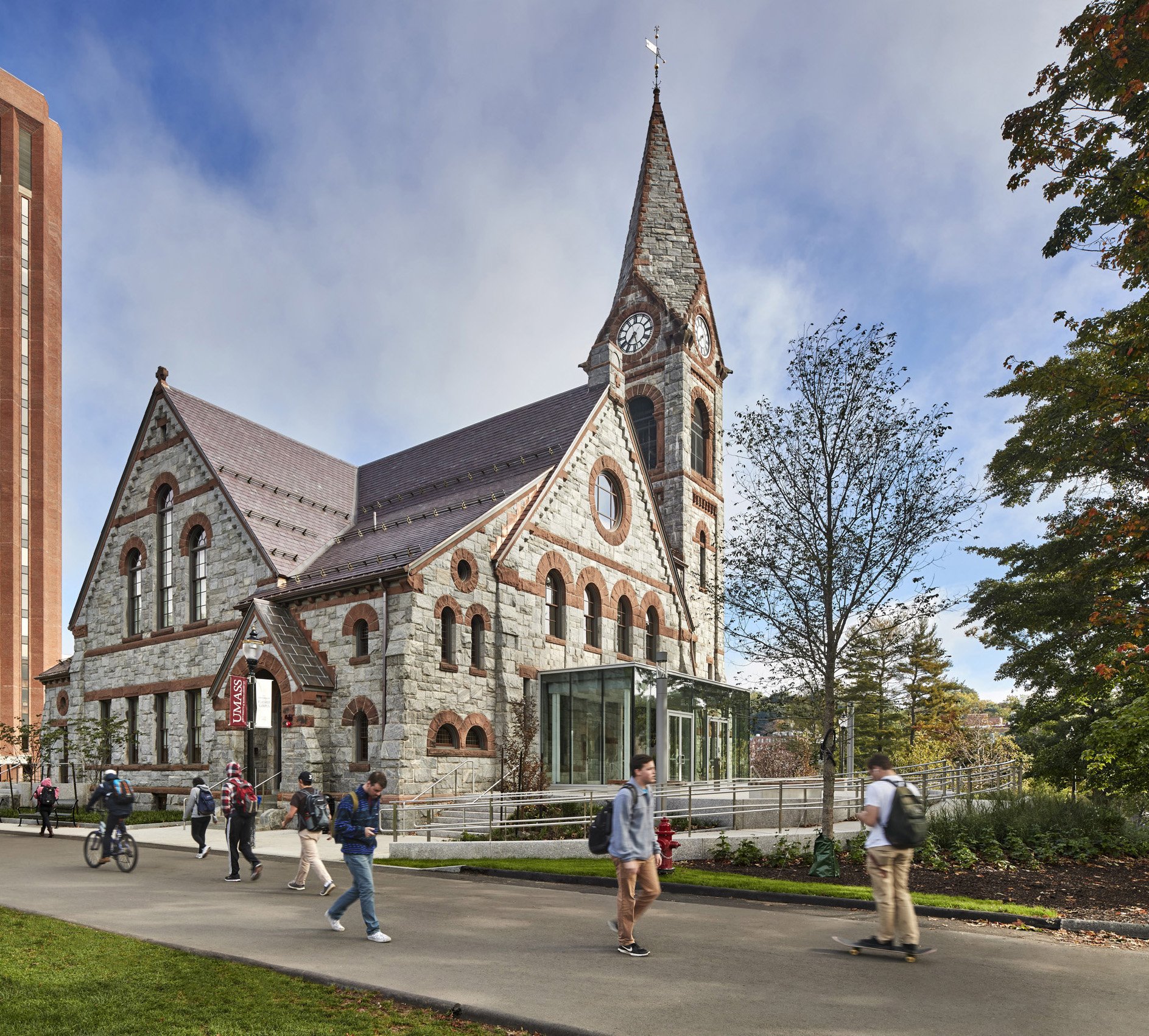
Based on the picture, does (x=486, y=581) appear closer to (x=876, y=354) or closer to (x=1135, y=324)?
(x=876, y=354)

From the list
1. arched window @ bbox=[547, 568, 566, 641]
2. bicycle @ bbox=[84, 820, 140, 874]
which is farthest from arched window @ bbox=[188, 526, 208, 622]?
bicycle @ bbox=[84, 820, 140, 874]

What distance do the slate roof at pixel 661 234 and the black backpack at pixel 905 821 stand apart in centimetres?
3496

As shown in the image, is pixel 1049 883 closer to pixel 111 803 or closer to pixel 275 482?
pixel 111 803

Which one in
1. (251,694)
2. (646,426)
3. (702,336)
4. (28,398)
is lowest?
(251,694)

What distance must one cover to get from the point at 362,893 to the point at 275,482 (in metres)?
24.5

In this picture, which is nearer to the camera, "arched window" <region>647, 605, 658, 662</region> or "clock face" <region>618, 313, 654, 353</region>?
"arched window" <region>647, 605, 658, 662</region>

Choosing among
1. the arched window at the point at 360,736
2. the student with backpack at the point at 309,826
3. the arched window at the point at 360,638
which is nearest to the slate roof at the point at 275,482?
the arched window at the point at 360,638

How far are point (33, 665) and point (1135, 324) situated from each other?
82883 millimetres

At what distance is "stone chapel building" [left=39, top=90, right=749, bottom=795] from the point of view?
24.4 metres

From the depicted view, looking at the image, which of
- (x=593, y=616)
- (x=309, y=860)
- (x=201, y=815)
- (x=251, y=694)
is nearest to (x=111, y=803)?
(x=201, y=815)

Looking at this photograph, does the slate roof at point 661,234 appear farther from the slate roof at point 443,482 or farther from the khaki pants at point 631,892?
the khaki pants at point 631,892

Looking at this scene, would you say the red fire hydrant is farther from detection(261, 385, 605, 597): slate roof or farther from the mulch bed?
detection(261, 385, 605, 597): slate roof

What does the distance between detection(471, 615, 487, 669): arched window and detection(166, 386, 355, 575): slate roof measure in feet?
20.2

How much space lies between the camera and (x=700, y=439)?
140 feet
